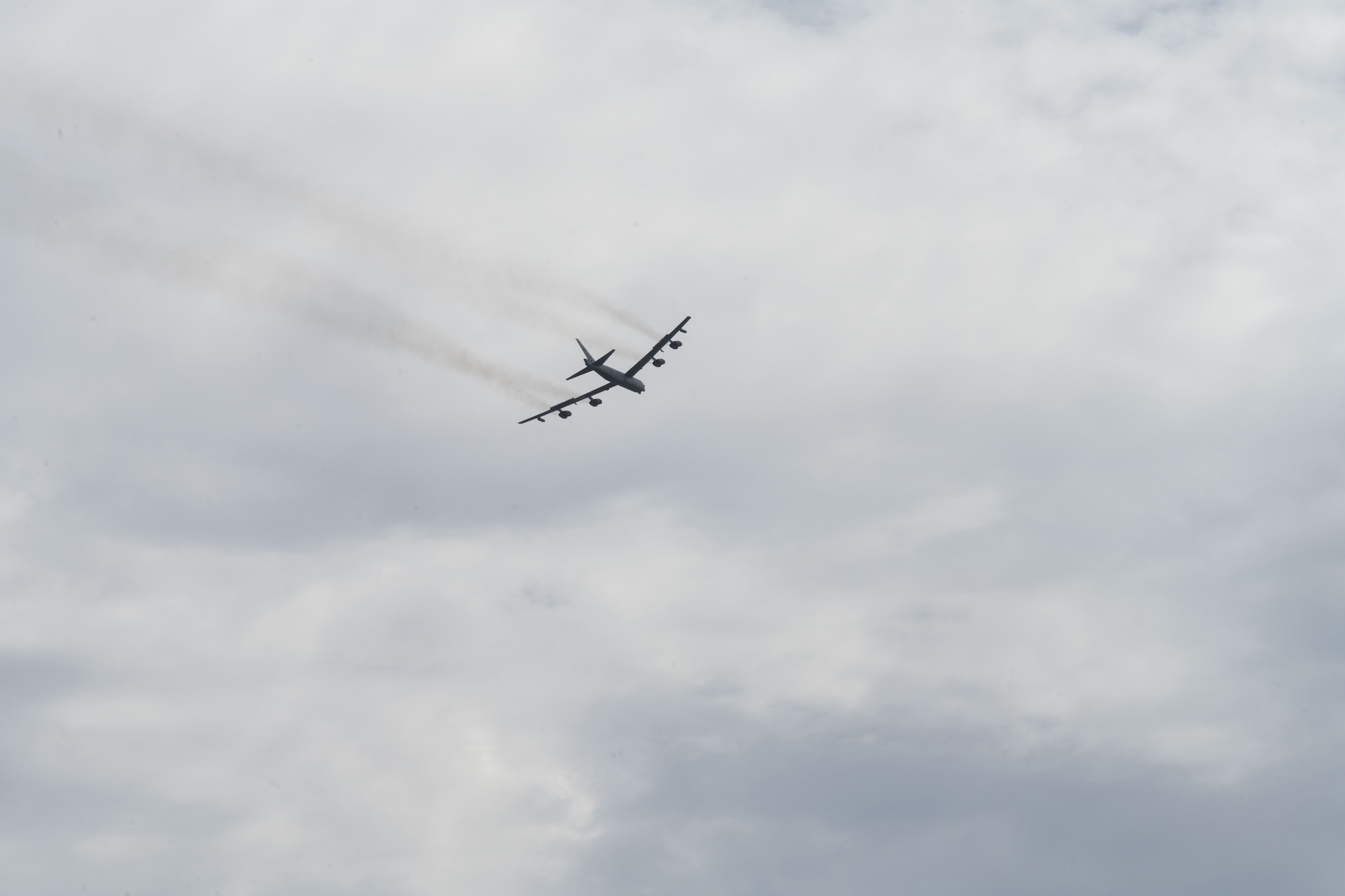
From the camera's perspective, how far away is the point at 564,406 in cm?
13812

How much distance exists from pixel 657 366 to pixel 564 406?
33.5 feet

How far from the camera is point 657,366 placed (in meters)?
138
